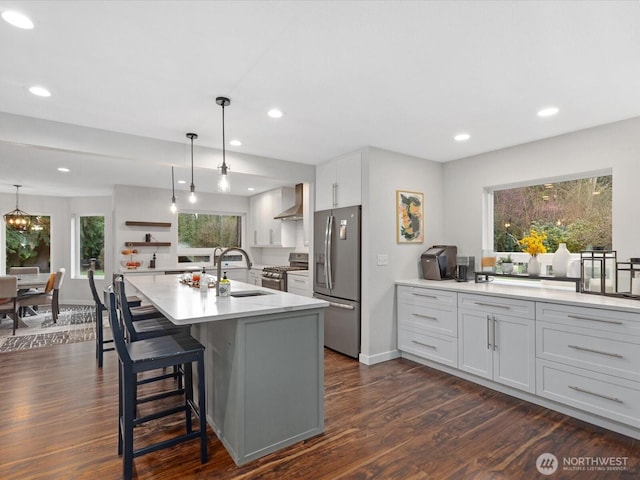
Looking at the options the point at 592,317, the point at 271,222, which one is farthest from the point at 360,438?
the point at 271,222

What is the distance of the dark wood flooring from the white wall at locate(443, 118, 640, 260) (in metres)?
1.65

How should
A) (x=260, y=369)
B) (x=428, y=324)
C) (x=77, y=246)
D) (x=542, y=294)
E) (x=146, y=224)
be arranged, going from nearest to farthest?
(x=260, y=369) < (x=542, y=294) < (x=428, y=324) < (x=146, y=224) < (x=77, y=246)

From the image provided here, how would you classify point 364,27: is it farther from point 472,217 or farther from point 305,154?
point 472,217

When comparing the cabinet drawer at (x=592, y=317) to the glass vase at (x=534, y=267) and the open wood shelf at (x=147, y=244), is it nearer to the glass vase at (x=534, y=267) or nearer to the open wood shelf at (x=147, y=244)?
the glass vase at (x=534, y=267)

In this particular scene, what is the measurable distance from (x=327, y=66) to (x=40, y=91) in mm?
2066

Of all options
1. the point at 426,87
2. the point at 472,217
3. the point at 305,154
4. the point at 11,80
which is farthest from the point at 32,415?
the point at 472,217

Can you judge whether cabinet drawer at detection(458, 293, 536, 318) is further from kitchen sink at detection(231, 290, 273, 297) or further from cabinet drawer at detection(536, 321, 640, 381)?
kitchen sink at detection(231, 290, 273, 297)

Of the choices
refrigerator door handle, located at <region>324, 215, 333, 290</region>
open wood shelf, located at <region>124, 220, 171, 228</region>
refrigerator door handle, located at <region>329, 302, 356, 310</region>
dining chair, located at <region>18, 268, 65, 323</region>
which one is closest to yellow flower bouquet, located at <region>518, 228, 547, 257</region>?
refrigerator door handle, located at <region>329, 302, 356, 310</region>

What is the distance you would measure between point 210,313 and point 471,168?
352 cm

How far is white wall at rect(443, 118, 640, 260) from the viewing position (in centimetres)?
291

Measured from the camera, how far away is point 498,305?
307 cm

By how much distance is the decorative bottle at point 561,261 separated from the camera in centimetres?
323

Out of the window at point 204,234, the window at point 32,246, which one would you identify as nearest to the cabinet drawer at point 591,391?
the window at point 204,234

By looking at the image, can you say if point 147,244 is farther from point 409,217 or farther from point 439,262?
point 439,262
